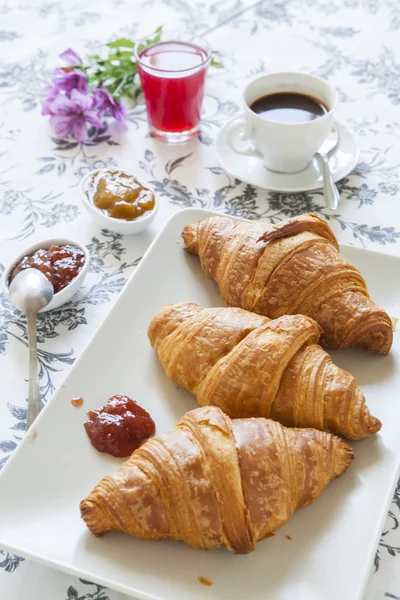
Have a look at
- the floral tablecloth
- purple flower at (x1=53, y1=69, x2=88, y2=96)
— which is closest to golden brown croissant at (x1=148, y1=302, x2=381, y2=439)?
the floral tablecloth

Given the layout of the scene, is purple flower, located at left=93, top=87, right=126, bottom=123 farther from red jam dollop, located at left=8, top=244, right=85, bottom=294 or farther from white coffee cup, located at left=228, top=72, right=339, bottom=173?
red jam dollop, located at left=8, top=244, right=85, bottom=294

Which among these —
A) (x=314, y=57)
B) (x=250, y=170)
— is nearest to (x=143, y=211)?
(x=250, y=170)

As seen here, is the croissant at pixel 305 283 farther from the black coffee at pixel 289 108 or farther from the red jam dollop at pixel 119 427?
the black coffee at pixel 289 108

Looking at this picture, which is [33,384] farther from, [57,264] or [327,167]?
[327,167]

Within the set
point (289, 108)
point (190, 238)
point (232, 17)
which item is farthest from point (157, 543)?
point (232, 17)

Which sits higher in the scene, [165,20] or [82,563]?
[165,20]

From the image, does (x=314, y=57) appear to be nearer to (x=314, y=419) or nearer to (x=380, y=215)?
(x=380, y=215)

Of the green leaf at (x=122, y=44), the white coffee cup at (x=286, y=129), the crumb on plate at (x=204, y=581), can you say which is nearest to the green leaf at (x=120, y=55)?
the green leaf at (x=122, y=44)
